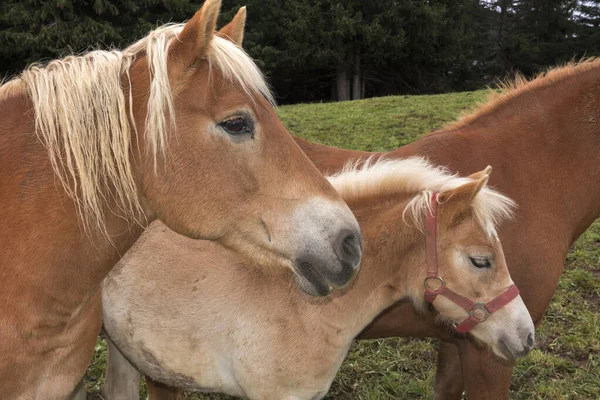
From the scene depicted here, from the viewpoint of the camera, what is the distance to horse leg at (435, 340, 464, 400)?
3291 mm

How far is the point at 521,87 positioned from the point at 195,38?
8.04 ft

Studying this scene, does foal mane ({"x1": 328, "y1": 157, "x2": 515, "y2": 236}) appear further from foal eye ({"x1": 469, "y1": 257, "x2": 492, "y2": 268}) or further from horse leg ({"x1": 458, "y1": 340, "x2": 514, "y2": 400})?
horse leg ({"x1": 458, "y1": 340, "x2": 514, "y2": 400})

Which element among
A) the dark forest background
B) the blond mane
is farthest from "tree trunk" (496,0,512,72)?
the blond mane

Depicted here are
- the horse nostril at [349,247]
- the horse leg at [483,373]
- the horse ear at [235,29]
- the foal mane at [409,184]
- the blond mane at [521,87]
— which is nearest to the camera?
the horse nostril at [349,247]

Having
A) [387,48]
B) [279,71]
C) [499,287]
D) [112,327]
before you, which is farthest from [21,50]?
[499,287]

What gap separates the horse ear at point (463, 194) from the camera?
7.97ft

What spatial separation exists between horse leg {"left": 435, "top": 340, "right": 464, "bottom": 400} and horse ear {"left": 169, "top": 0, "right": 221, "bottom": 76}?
2.64 metres

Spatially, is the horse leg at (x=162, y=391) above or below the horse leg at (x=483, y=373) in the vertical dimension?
below

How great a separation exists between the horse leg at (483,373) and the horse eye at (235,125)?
1.94 m

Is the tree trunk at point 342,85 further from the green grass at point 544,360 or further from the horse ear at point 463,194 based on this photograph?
the horse ear at point 463,194

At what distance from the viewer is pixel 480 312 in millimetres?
2572

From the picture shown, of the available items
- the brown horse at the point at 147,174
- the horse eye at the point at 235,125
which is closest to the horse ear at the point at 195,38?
the brown horse at the point at 147,174

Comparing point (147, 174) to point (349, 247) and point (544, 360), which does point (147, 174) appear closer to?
point (349, 247)

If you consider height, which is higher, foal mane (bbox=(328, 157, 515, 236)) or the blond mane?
the blond mane
